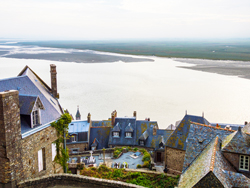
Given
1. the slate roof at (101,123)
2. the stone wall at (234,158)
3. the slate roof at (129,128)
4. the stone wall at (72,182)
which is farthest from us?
the slate roof at (101,123)

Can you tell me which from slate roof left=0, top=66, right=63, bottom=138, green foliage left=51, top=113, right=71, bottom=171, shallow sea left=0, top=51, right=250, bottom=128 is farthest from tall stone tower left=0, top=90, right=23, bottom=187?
shallow sea left=0, top=51, right=250, bottom=128

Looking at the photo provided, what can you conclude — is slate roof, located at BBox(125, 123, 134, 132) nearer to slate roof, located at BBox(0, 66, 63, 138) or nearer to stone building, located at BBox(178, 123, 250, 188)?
slate roof, located at BBox(0, 66, 63, 138)

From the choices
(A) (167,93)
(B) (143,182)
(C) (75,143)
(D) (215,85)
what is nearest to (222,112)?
(A) (167,93)

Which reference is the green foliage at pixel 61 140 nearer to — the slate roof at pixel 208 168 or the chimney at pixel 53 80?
the chimney at pixel 53 80

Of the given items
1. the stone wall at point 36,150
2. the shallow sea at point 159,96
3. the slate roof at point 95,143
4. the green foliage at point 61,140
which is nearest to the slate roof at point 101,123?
the slate roof at point 95,143

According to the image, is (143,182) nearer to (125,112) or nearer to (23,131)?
(23,131)
